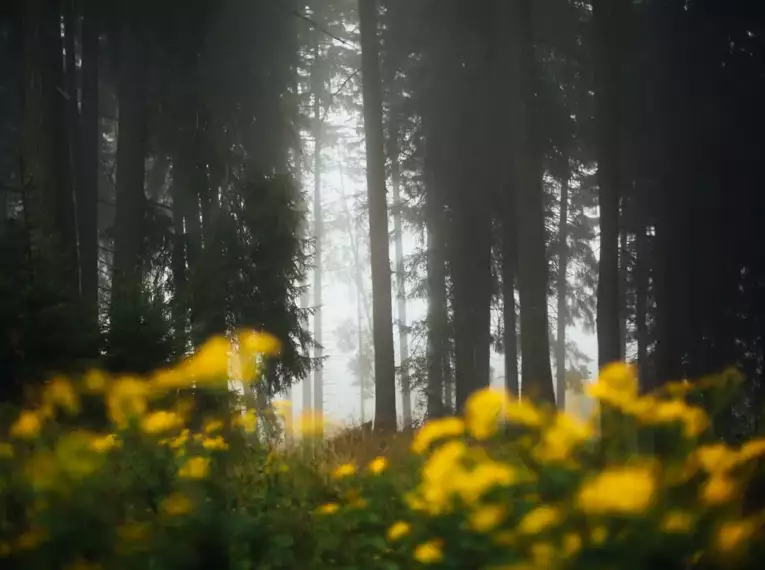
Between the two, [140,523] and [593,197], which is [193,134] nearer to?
[140,523]

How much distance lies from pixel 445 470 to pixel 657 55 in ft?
45.8

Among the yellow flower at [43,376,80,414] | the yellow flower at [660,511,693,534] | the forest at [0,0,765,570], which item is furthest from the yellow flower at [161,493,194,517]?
the forest at [0,0,765,570]

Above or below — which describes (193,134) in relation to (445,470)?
above

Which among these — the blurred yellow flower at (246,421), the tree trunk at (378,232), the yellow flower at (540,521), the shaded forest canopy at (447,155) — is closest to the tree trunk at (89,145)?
the shaded forest canopy at (447,155)

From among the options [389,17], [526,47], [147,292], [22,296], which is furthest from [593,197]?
[22,296]

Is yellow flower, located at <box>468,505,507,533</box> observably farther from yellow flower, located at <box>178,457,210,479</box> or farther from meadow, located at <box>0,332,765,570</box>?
yellow flower, located at <box>178,457,210,479</box>

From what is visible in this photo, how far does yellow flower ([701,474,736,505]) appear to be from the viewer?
204 centimetres

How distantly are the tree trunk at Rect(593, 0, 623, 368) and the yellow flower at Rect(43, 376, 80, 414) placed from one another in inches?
305

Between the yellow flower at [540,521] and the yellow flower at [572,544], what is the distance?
60mm

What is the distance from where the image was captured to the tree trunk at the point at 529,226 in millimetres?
9164

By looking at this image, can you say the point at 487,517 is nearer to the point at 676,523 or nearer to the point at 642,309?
the point at 676,523

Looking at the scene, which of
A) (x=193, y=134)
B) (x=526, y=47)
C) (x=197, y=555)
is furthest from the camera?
(x=193, y=134)

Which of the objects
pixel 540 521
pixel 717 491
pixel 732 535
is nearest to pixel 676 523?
pixel 732 535

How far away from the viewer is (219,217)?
11742mm
